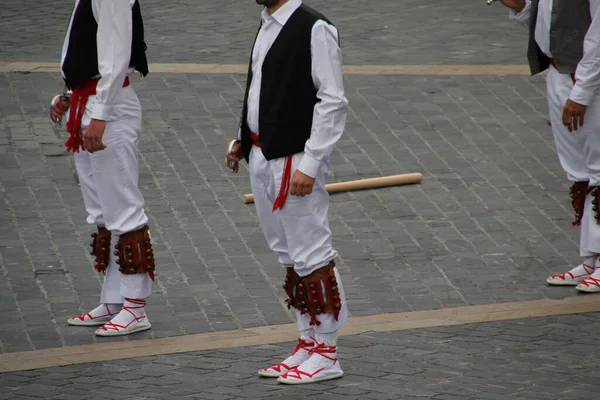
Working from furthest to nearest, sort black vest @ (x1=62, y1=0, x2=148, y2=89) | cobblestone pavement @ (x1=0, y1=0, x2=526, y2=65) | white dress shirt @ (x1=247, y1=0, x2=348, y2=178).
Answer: cobblestone pavement @ (x1=0, y1=0, x2=526, y2=65), black vest @ (x1=62, y1=0, x2=148, y2=89), white dress shirt @ (x1=247, y1=0, x2=348, y2=178)

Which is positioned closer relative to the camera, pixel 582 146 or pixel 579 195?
pixel 582 146

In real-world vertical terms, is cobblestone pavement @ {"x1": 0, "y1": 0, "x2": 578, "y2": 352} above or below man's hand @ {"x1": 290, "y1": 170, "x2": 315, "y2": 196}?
below

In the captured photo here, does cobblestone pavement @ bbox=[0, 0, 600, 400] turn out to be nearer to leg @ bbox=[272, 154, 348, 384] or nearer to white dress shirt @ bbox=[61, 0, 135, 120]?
leg @ bbox=[272, 154, 348, 384]

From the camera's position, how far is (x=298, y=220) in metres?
5.99

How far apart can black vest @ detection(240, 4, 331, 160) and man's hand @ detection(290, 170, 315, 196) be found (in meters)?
0.16


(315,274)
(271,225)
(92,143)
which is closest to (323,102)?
(271,225)

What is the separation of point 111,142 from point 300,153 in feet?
4.24

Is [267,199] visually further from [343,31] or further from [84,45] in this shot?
[343,31]

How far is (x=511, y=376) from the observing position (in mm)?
6098

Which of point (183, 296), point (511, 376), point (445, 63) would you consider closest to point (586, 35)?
point (511, 376)

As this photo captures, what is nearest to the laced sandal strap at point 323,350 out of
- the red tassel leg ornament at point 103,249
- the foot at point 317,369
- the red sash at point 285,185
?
the foot at point 317,369

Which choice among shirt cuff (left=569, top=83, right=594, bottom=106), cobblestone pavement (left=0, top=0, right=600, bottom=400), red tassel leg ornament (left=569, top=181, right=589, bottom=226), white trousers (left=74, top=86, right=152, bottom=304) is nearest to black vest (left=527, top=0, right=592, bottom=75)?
shirt cuff (left=569, top=83, right=594, bottom=106)

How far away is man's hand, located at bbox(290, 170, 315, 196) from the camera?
19.1 ft

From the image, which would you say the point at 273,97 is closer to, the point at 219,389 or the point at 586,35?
the point at 219,389
